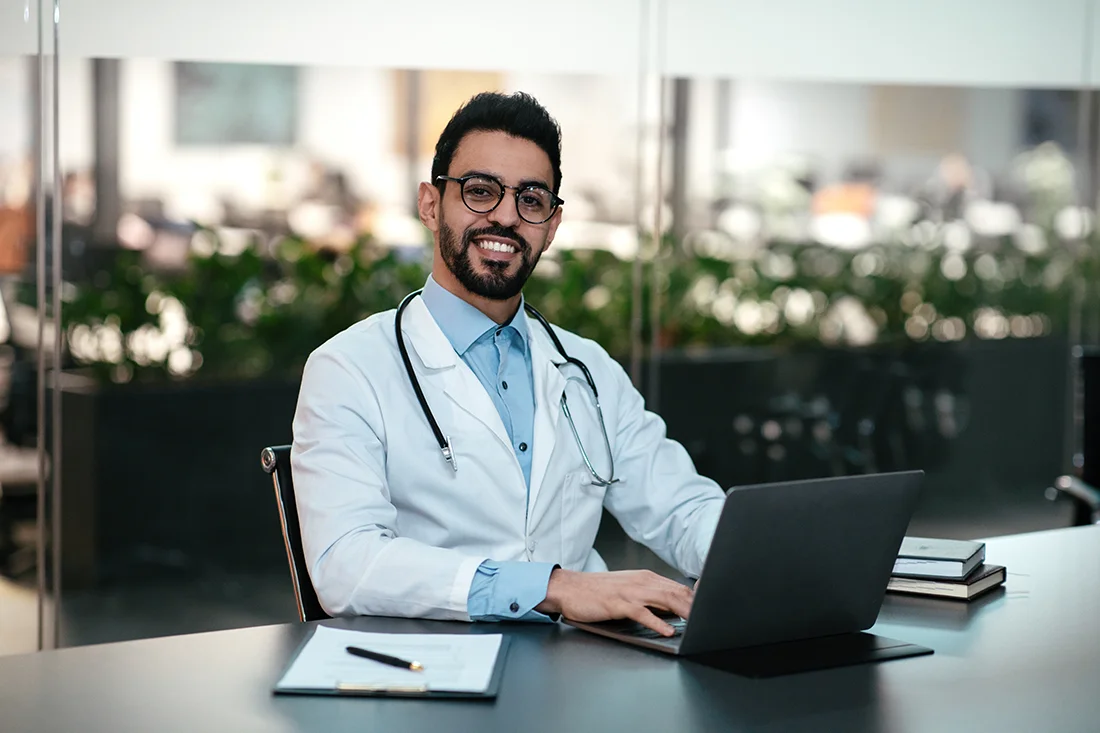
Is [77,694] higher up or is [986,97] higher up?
[986,97]

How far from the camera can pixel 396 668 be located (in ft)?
4.98

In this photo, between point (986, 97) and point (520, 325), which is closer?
point (520, 325)

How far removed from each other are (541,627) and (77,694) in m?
0.59

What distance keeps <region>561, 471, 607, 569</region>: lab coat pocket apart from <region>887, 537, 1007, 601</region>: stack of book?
523 mm

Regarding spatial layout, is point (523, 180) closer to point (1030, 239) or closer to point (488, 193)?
point (488, 193)

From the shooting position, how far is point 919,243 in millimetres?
4863

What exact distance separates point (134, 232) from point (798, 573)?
8.69 ft

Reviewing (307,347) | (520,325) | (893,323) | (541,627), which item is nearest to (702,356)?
(893,323)

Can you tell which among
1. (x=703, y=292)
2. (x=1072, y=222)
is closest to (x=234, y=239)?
(x=703, y=292)

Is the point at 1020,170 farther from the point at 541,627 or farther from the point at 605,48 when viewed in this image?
the point at 541,627

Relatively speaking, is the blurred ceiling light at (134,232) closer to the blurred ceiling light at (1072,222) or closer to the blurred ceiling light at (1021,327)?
the blurred ceiling light at (1021,327)

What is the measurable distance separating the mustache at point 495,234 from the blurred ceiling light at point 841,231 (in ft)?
8.34

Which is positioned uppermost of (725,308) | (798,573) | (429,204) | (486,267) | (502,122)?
(502,122)

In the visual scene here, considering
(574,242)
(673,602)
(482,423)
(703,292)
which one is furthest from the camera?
(703,292)
